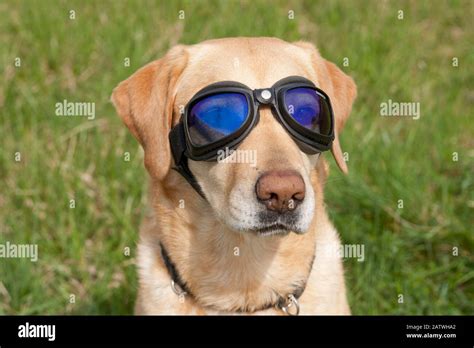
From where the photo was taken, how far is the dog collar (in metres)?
3.85

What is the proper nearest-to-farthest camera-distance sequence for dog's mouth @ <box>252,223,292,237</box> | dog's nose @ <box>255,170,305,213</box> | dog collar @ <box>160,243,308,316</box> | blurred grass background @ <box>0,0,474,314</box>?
dog's nose @ <box>255,170,305,213</box> < dog's mouth @ <box>252,223,292,237</box> < dog collar @ <box>160,243,308,316</box> < blurred grass background @ <box>0,0,474,314</box>

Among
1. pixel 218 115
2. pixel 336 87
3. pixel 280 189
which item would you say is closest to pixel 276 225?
pixel 280 189

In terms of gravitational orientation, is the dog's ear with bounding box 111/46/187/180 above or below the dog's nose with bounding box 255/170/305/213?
above

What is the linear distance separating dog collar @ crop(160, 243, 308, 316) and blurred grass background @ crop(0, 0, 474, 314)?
117cm

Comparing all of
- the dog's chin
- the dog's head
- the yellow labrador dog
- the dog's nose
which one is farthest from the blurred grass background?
the dog's nose

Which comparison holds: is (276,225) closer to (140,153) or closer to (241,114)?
(241,114)

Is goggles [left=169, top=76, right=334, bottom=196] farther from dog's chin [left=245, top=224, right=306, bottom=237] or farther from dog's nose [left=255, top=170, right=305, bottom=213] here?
dog's chin [left=245, top=224, right=306, bottom=237]

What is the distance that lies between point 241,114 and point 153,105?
520 millimetres

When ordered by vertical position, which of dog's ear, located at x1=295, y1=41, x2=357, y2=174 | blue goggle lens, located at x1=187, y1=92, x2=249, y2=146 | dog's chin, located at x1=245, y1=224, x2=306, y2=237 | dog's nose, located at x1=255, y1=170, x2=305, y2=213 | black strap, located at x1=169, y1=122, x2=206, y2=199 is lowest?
dog's chin, located at x1=245, y1=224, x2=306, y2=237

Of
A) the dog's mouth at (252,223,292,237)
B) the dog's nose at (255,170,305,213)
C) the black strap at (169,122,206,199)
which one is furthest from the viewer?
the black strap at (169,122,206,199)

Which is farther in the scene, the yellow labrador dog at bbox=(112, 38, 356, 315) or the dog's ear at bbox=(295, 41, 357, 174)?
the dog's ear at bbox=(295, 41, 357, 174)

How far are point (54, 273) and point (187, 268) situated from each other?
165 centimetres

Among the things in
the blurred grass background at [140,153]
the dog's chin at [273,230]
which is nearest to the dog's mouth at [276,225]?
the dog's chin at [273,230]

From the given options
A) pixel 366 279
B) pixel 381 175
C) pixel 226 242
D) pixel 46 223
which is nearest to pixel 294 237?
pixel 226 242
